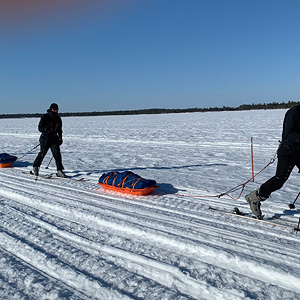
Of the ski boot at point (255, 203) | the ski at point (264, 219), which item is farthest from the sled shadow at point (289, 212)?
the ski boot at point (255, 203)

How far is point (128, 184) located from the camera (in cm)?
501

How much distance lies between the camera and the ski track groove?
2.33m

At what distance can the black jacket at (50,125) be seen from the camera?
6.36 meters

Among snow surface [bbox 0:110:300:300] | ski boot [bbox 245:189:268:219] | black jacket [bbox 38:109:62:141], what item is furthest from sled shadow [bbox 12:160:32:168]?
ski boot [bbox 245:189:268:219]

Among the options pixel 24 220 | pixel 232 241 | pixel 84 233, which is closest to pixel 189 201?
pixel 232 241

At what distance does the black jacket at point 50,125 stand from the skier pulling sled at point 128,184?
1893mm

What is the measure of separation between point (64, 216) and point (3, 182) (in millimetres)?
2857

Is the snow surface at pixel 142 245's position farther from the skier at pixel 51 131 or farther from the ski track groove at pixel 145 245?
the skier at pixel 51 131

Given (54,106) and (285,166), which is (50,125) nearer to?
(54,106)

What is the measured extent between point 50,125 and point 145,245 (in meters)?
4.28

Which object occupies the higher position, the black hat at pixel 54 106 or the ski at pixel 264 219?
the black hat at pixel 54 106

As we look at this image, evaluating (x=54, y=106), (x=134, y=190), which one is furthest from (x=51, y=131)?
(x=134, y=190)

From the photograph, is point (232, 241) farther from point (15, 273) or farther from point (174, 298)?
point (15, 273)

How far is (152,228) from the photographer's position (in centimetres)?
345
